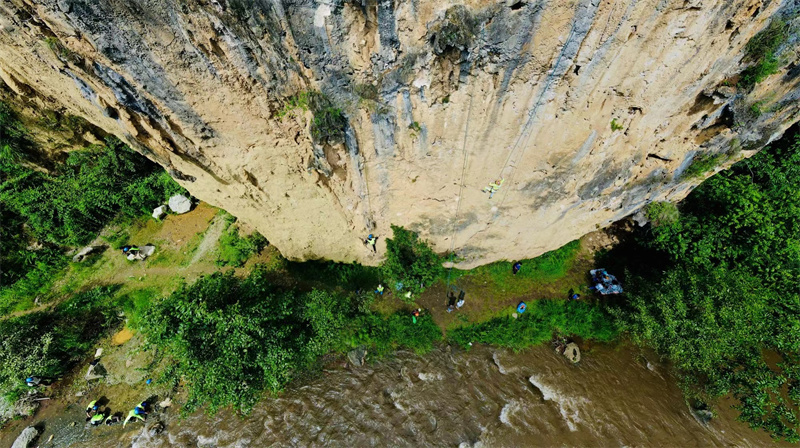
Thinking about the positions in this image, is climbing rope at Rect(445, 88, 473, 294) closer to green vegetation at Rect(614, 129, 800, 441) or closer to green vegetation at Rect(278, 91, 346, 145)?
green vegetation at Rect(278, 91, 346, 145)

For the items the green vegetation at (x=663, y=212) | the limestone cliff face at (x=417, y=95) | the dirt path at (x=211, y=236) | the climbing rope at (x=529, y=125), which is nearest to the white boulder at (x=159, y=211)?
the dirt path at (x=211, y=236)

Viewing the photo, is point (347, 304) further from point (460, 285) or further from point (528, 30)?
point (528, 30)

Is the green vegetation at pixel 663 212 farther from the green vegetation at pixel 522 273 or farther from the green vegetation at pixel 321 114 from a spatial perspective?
the green vegetation at pixel 321 114

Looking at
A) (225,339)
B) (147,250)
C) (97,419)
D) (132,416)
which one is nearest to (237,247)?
(147,250)

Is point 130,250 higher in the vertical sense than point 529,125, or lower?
lower

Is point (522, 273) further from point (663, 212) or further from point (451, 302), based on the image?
point (663, 212)

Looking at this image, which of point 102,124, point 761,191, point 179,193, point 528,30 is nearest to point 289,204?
point 102,124
